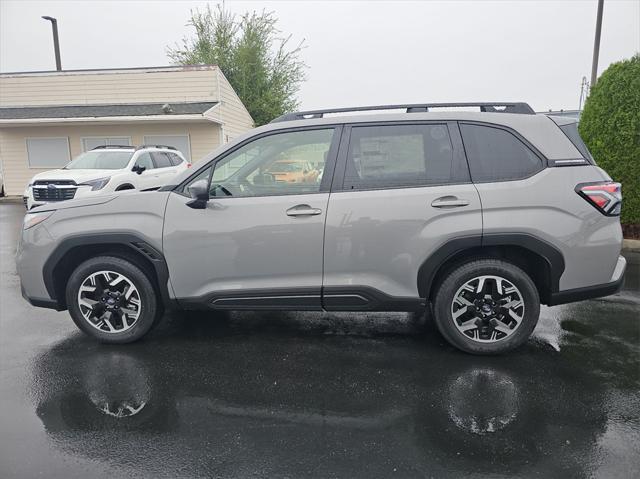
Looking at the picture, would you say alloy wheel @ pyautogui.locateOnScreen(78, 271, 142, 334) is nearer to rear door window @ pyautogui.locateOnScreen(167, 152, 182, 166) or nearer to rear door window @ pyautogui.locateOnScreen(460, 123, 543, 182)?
rear door window @ pyautogui.locateOnScreen(460, 123, 543, 182)

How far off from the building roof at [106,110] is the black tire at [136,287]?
13.7 m

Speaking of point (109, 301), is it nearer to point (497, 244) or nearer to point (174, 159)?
point (497, 244)

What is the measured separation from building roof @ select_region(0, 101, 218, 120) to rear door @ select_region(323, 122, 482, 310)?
14262 millimetres

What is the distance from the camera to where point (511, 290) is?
3.60m

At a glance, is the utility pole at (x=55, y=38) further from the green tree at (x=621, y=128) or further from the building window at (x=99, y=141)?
the green tree at (x=621, y=128)

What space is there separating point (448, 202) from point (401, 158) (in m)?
0.51

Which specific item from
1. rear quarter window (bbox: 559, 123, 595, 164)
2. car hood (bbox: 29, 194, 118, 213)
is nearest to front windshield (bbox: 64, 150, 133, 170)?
car hood (bbox: 29, 194, 118, 213)

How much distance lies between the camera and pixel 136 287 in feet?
Answer: 12.7

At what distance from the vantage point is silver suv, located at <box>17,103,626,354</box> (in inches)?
138

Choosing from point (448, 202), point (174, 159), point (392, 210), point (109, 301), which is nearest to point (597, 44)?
point (174, 159)

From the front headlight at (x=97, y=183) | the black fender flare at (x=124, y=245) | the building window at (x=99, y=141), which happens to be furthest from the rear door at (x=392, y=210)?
the building window at (x=99, y=141)

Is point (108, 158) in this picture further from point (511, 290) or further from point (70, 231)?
point (511, 290)

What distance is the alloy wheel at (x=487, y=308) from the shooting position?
3605mm

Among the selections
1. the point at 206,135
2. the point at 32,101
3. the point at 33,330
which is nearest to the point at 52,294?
the point at 33,330
